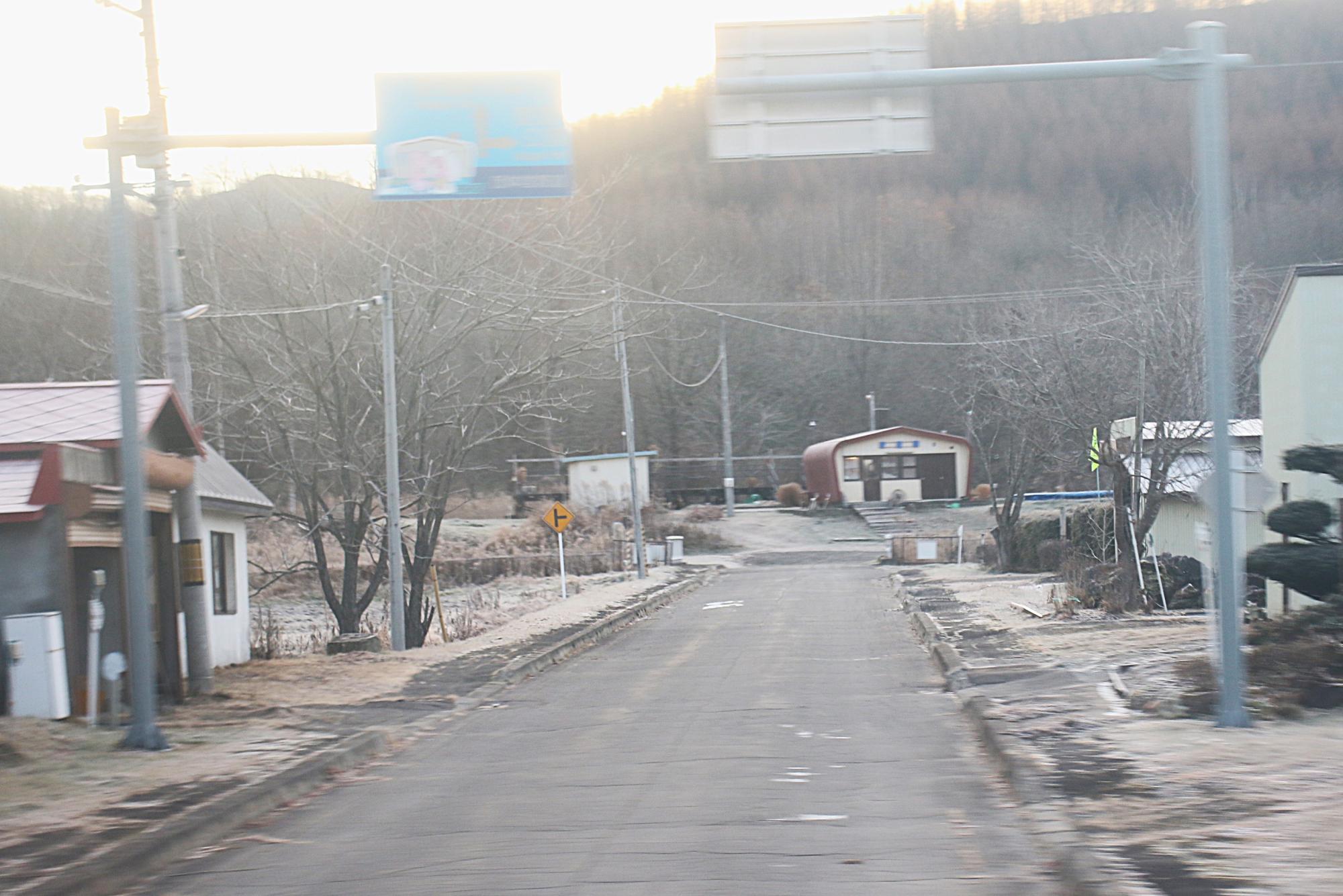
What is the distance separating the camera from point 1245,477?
33.9 feet

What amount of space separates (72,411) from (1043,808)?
10474 mm

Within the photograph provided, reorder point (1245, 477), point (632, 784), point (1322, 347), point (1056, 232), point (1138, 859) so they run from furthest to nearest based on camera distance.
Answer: point (1056, 232), point (1322, 347), point (1245, 477), point (632, 784), point (1138, 859)

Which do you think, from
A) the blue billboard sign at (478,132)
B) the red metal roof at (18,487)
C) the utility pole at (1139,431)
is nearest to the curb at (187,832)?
the red metal roof at (18,487)

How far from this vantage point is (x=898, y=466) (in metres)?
65.5

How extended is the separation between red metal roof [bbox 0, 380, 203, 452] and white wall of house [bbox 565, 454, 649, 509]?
147 ft

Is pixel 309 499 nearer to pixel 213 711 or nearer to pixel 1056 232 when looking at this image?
pixel 213 711

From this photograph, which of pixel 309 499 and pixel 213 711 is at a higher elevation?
pixel 309 499

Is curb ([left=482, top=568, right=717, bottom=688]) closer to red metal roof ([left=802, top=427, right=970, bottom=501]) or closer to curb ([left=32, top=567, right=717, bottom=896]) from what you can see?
curb ([left=32, top=567, right=717, bottom=896])

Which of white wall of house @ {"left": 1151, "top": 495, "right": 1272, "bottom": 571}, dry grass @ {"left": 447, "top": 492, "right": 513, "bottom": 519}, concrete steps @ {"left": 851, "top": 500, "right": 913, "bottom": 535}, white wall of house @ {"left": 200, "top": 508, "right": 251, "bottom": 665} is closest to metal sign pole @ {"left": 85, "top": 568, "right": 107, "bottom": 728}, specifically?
white wall of house @ {"left": 200, "top": 508, "right": 251, "bottom": 665}

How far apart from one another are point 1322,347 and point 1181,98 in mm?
53060

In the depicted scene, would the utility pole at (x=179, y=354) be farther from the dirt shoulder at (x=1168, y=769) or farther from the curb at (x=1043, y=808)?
the dirt shoulder at (x=1168, y=769)

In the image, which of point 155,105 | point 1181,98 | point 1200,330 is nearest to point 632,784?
point 155,105

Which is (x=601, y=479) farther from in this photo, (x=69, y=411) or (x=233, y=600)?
(x=69, y=411)

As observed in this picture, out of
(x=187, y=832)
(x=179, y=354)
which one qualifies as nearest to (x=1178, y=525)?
(x=179, y=354)
